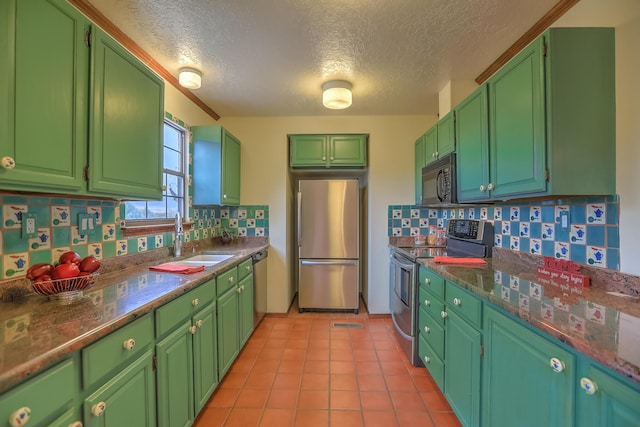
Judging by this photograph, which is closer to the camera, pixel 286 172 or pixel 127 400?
pixel 127 400

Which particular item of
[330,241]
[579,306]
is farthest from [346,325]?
[579,306]

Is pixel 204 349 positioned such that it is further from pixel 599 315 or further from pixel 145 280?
pixel 599 315

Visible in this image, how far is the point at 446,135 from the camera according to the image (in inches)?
91.9

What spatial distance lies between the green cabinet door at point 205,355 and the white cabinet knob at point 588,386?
1671 mm

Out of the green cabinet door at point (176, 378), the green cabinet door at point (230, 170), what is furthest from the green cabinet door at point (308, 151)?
the green cabinet door at point (176, 378)

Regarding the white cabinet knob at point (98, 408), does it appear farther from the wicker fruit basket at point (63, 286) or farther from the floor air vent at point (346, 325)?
the floor air vent at point (346, 325)

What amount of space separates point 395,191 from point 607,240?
6.82 feet

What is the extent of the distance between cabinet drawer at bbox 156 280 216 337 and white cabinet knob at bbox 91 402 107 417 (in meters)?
0.32

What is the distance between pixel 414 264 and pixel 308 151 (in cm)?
187

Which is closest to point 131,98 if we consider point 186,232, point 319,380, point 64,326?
point 64,326

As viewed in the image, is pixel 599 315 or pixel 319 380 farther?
pixel 319 380

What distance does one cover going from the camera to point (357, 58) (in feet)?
6.85

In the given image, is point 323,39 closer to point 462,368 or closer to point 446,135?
point 446,135

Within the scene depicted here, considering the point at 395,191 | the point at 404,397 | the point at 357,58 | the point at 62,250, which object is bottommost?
the point at 404,397
